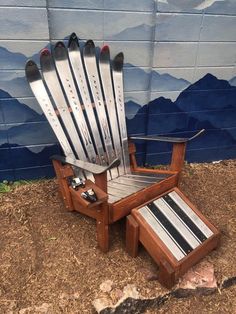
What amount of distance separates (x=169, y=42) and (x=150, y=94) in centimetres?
49

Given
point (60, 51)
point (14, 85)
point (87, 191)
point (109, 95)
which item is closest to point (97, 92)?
point (109, 95)

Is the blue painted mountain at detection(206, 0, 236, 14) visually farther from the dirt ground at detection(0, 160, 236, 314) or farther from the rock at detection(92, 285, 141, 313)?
the rock at detection(92, 285, 141, 313)

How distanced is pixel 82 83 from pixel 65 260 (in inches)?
55.2

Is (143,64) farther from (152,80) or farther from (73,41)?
(73,41)

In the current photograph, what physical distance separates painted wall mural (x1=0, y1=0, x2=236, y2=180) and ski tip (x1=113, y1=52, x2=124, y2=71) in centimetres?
10

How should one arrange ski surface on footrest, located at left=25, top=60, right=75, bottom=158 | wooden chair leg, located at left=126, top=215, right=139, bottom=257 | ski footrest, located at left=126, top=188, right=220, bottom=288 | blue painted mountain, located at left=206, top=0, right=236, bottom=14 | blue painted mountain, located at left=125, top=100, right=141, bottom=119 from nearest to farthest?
ski footrest, located at left=126, top=188, right=220, bottom=288, wooden chair leg, located at left=126, top=215, right=139, bottom=257, ski surface on footrest, located at left=25, top=60, right=75, bottom=158, blue painted mountain, located at left=206, top=0, right=236, bottom=14, blue painted mountain, located at left=125, top=100, right=141, bottom=119

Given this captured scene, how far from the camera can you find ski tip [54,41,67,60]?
2.30 meters

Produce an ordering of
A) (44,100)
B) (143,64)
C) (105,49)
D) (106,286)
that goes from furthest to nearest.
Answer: (143,64) → (105,49) → (44,100) → (106,286)

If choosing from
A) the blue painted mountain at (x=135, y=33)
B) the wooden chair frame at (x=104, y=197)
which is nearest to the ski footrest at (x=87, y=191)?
the wooden chair frame at (x=104, y=197)

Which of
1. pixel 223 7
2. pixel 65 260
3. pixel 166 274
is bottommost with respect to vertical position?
pixel 65 260

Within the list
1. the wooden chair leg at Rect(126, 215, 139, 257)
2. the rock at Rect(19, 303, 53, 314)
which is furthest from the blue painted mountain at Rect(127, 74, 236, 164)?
the rock at Rect(19, 303, 53, 314)

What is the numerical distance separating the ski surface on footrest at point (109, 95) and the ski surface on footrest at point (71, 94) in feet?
0.75

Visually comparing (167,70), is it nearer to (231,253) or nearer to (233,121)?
(233,121)

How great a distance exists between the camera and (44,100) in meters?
2.34
